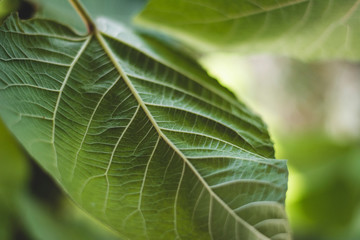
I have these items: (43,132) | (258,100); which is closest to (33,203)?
(43,132)

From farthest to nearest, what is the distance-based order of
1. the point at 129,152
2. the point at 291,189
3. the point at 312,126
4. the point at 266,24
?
the point at 312,126
the point at 291,189
the point at 266,24
the point at 129,152

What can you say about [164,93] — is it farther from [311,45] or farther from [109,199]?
[311,45]

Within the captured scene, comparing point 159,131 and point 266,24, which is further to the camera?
point 266,24

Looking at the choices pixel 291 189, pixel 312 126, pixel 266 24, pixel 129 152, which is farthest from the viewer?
pixel 312 126

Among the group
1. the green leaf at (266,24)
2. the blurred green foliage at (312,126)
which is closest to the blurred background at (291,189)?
the blurred green foliage at (312,126)

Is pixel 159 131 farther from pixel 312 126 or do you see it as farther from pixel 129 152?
pixel 312 126

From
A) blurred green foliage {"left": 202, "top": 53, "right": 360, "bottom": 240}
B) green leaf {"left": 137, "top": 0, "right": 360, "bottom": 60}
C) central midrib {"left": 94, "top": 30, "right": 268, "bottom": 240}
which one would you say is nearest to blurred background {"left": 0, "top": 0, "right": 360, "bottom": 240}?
blurred green foliage {"left": 202, "top": 53, "right": 360, "bottom": 240}

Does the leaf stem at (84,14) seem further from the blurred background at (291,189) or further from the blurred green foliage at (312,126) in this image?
the blurred green foliage at (312,126)

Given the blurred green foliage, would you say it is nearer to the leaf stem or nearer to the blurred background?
the blurred background

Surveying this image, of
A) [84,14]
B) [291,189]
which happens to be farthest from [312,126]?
[84,14]
